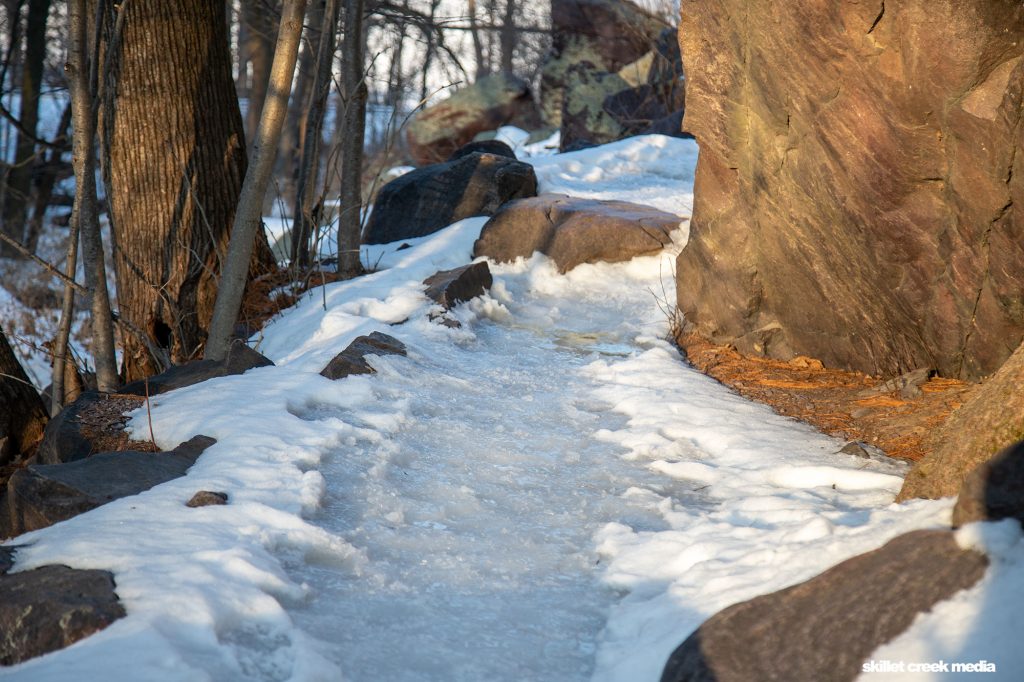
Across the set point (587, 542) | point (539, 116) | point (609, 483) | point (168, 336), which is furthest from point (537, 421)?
point (539, 116)

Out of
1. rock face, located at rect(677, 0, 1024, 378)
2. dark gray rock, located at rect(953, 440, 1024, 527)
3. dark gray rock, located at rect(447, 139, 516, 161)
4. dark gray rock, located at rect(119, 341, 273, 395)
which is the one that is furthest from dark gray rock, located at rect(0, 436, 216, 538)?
dark gray rock, located at rect(447, 139, 516, 161)

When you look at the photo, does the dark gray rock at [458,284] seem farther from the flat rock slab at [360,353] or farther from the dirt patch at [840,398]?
the dirt patch at [840,398]

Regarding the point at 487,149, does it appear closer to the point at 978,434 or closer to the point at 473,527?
the point at 473,527

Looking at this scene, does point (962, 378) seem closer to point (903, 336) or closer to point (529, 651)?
point (903, 336)

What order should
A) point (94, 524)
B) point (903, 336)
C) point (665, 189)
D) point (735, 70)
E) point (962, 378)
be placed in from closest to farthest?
point (94, 524)
point (962, 378)
point (903, 336)
point (735, 70)
point (665, 189)

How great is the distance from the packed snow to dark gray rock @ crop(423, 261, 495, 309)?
71cm

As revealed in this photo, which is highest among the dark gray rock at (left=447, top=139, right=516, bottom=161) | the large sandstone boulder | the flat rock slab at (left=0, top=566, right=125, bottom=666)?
the large sandstone boulder

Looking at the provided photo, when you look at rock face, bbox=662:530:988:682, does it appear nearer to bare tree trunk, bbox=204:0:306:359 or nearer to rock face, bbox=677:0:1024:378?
rock face, bbox=677:0:1024:378

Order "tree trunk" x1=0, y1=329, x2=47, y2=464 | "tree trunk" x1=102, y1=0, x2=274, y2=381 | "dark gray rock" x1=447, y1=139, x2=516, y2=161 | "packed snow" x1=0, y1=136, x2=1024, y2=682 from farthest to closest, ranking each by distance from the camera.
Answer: "dark gray rock" x1=447, y1=139, x2=516, y2=161, "tree trunk" x1=102, y1=0, x2=274, y2=381, "tree trunk" x1=0, y1=329, x2=47, y2=464, "packed snow" x1=0, y1=136, x2=1024, y2=682

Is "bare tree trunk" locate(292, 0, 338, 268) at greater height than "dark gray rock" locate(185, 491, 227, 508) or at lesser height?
greater

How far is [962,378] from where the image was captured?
4129mm

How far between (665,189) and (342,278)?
4144 mm

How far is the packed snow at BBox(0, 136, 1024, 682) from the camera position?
7.51 feet

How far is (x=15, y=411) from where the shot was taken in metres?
4.96
